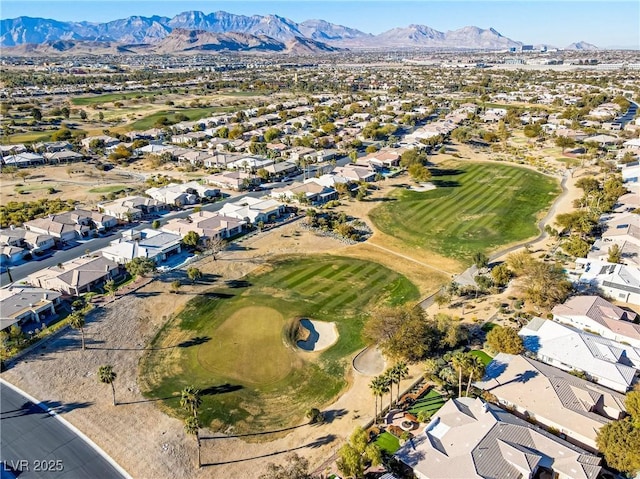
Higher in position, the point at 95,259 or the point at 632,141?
the point at 632,141

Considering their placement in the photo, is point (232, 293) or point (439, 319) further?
point (232, 293)

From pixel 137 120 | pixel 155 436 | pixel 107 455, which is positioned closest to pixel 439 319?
pixel 155 436

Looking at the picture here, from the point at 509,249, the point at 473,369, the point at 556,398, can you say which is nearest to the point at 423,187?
the point at 509,249

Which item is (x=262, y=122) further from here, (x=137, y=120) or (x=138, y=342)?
(x=138, y=342)

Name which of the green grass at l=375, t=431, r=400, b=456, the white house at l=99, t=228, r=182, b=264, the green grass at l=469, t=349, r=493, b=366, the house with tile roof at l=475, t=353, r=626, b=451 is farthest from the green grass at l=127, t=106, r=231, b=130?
the house with tile roof at l=475, t=353, r=626, b=451

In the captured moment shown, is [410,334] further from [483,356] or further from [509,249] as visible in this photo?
[509,249]

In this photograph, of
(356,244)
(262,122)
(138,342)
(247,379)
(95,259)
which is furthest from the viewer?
(262,122)
